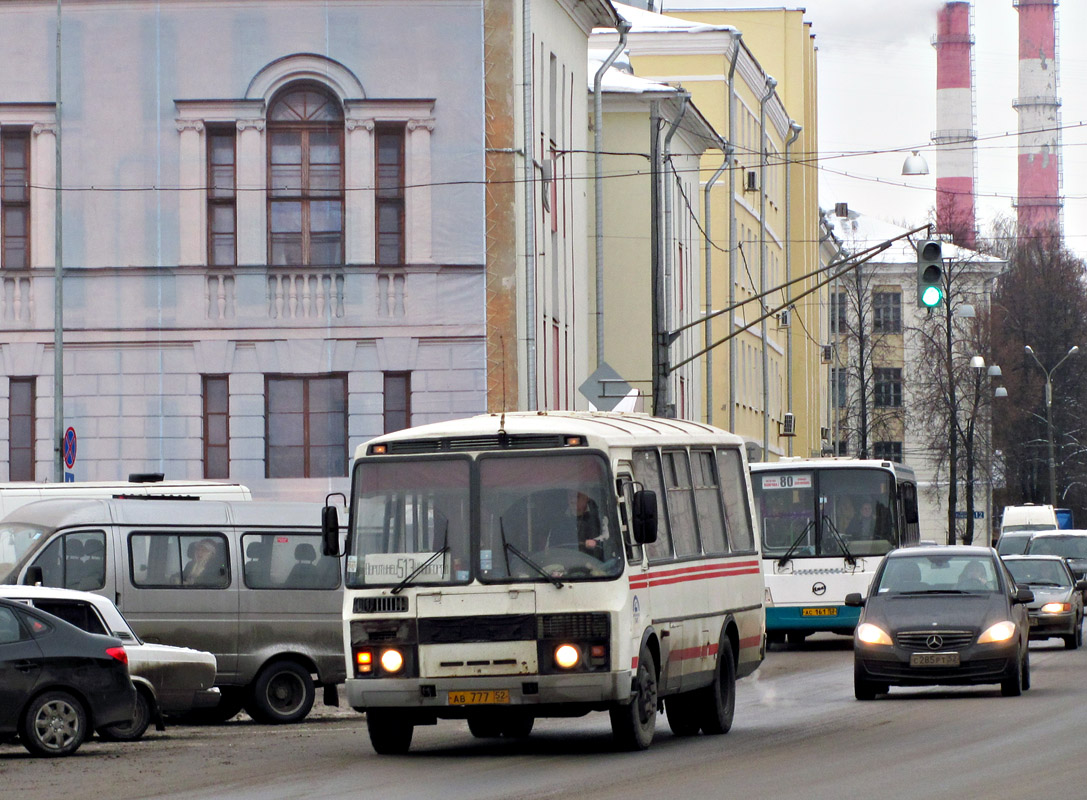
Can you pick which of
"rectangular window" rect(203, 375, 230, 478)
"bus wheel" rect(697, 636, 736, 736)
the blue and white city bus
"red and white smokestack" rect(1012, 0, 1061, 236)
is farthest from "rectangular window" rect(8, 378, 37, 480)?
"red and white smokestack" rect(1012, 0, 1061, 236)

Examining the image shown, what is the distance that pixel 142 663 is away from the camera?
18281 mm

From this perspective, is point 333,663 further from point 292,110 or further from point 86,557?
point 292,110

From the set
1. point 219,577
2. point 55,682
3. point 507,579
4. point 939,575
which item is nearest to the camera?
point 507,579

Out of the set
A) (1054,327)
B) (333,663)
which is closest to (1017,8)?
(1054,327)

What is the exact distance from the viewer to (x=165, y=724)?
21000 mm

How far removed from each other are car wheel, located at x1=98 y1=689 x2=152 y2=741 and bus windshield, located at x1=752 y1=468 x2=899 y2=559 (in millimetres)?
15618

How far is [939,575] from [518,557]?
776 cm

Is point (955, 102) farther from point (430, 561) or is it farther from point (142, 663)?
point (430, 561)

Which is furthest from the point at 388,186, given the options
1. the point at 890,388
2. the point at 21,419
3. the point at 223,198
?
the point at 890,388

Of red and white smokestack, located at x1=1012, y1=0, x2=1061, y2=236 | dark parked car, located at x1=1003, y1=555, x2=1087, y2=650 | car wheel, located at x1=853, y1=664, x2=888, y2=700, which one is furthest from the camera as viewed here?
red and white smokestack, located at x1=1012, y1=0, x2=1061, y2=236

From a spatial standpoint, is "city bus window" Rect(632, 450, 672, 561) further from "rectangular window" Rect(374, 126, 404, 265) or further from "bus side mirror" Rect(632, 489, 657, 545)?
"rectangular window" Rect(374, 126, 404, 265)

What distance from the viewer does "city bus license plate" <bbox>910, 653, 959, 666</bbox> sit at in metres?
20.8

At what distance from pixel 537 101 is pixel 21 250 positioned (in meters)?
9.75

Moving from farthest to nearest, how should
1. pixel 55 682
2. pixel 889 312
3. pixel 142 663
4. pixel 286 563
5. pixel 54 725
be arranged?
1. pixel 889 312
2. pixel 286 563
3. pixel 142 663
4. pixel 54 725
5. pixel 55 682
